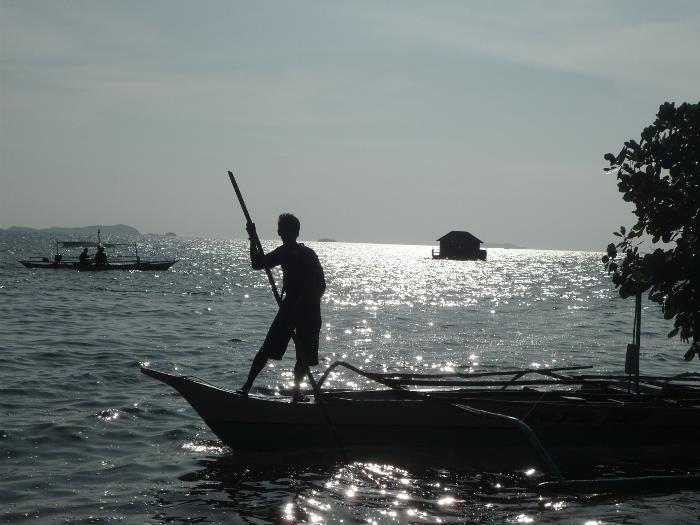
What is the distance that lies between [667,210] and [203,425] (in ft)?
23.5

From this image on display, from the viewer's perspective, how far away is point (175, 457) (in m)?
10.3

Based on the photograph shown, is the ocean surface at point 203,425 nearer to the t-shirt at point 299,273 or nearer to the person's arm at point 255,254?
the t-shirt at point 299,273

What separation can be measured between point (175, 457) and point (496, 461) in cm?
414

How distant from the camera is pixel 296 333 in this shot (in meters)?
10.0

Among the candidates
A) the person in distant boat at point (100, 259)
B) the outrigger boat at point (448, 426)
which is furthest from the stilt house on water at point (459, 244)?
the outrigger boat at point (448, 426)

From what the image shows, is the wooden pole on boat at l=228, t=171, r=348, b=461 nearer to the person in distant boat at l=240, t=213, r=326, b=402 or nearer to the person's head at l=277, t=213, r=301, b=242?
the person in distant boat at l=240, t=213, r=326, b=402

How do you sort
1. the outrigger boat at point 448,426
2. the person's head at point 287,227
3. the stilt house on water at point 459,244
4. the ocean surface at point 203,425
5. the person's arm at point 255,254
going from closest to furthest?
the ocean surface at point 203,425 < the person's arm at point 255,254 < the person's head at point 287,227 < the outrigger boat at point 448,426 < the stilt house on water at point 459,244

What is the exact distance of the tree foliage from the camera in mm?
9148

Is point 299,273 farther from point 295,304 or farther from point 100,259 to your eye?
point 100,259

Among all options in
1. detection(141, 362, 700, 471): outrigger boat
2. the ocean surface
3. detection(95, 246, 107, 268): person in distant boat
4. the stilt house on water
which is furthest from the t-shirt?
the stilt house on water

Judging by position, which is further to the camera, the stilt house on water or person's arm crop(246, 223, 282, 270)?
the stilt house on water

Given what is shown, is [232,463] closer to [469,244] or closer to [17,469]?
[17,469]

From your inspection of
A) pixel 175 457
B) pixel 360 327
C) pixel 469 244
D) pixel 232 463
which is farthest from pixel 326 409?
pixel 469 244

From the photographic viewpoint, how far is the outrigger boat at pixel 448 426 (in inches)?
392
